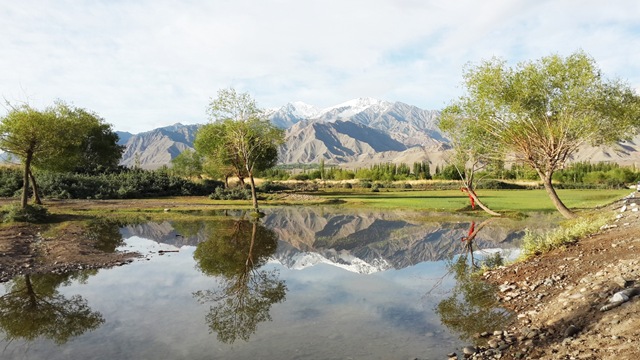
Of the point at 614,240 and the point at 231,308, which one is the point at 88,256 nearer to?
the point at 231,308

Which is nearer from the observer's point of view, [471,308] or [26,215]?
[471,308]

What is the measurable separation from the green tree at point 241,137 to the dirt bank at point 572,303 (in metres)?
33.0

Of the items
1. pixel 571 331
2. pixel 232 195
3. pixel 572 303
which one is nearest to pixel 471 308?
pixel 572 303

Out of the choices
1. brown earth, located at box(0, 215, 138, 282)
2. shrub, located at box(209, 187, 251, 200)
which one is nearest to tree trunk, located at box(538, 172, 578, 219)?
brown earth, located at box(0, 215, 138, 282)

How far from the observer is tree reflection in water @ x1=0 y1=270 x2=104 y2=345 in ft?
40.2

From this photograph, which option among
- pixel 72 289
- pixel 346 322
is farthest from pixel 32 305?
pixel 346 322

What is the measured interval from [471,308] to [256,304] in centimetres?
742

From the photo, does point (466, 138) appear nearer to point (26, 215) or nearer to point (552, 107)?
point (552, 107)

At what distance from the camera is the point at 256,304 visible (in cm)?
1495

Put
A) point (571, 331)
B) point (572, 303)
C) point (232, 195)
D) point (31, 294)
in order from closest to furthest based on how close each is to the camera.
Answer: point (571, 331)
point (572, 303)
point (31, 294)
point (232, 195)

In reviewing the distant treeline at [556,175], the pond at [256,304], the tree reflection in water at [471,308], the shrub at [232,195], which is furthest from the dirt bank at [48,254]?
the distant treeline at [556,175]

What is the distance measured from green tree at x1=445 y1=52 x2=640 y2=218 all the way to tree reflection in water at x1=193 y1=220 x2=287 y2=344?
61.6 ft

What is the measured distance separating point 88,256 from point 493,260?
21.1 metres

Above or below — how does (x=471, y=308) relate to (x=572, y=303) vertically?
below
